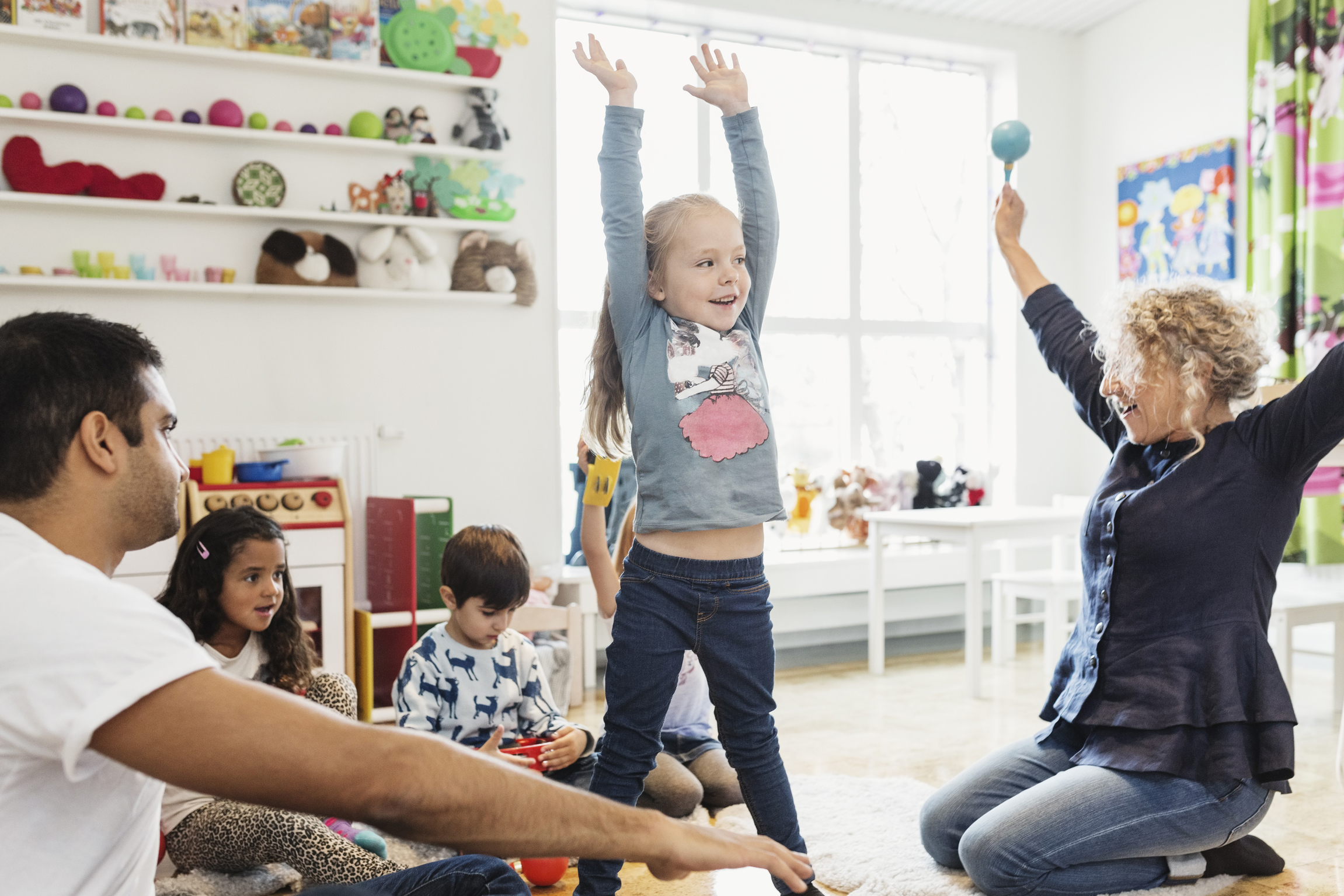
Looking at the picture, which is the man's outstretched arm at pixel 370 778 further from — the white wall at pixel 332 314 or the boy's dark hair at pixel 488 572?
the white wall at pixel 332 314

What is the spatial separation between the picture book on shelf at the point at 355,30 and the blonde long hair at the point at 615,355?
194cm

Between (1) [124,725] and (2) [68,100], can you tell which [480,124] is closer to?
(2) [68,100]

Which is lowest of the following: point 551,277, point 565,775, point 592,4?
point 565,775

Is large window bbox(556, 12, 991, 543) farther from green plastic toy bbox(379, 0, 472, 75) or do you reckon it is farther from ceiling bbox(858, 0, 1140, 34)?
green plastic toy bbox(379, 0, 472, 75)

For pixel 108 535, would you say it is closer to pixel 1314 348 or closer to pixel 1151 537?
pixel 1151 537

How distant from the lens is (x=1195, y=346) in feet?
5.27

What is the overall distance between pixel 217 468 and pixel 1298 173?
3.41 metres

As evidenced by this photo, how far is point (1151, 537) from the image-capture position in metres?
1.62

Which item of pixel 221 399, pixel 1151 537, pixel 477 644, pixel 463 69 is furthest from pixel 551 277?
pixel 1151 537

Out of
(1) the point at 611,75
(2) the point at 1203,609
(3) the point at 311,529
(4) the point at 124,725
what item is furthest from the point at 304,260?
(4) the point at 124,725

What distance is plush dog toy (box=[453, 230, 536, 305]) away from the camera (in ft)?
11.0

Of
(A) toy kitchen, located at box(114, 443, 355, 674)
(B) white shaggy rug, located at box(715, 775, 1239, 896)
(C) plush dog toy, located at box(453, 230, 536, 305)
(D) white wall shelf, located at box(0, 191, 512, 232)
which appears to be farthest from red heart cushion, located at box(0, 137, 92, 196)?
(B) white shaggy rug, located at box(715, 775, 1239, 896)

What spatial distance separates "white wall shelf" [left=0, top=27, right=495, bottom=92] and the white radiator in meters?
1.05

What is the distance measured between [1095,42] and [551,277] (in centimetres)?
260
